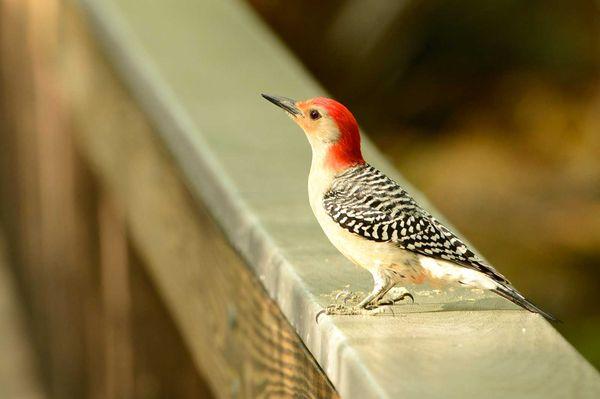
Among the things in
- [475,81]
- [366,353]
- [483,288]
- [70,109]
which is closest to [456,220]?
[475,81]

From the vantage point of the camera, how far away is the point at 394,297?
2146mm

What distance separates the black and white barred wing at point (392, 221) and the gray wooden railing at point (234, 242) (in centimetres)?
9

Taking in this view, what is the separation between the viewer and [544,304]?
3.59 metres

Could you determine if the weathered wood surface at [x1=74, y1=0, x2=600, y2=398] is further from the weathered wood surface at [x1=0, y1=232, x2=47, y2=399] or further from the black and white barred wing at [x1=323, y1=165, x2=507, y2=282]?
the weathered wood surface at [x1=0, y1=232, x2=47, y2=399]

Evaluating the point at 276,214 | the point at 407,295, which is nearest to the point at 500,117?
the point at 276,214

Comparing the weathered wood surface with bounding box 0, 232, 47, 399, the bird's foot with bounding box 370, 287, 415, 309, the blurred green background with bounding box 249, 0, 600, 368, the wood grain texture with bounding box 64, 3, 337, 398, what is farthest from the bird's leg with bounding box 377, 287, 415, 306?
the weathered wood surface with bounding box 0, 232, 47, 399

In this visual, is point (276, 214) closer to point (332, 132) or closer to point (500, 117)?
point (332, 132)

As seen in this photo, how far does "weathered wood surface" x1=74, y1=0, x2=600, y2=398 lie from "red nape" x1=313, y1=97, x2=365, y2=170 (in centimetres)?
19

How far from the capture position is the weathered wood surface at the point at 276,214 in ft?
A: 5.73

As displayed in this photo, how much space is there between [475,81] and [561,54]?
30 cm

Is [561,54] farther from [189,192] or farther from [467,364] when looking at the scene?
[467,364]

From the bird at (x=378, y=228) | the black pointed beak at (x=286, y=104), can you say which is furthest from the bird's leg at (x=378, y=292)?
the black pointed beak at (x=286, y=104)

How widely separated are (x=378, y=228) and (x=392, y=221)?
28 mm

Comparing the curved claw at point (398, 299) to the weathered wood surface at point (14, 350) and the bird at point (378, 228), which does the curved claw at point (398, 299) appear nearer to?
the bird at point (378, 228)
